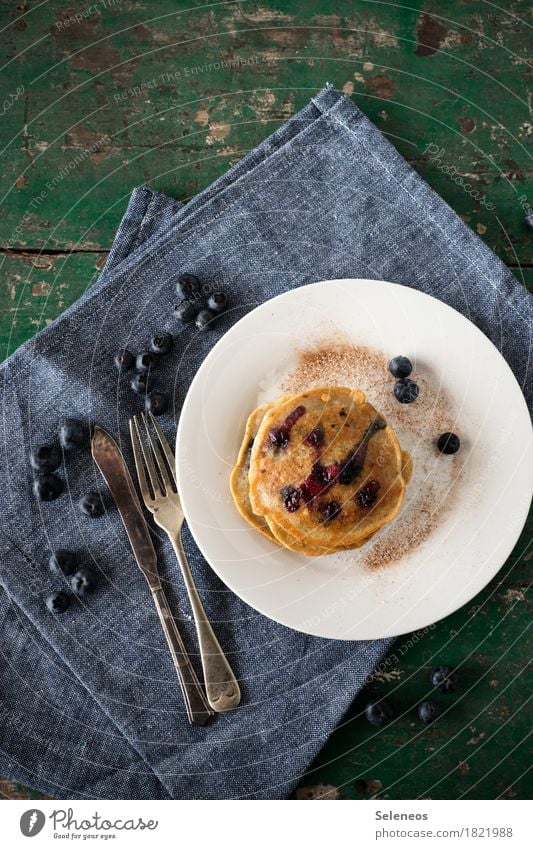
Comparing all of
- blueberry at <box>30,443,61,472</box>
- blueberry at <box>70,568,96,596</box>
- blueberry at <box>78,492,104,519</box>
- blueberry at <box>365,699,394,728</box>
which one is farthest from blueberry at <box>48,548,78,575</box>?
blueberry at <box>365,699,394,728</box>

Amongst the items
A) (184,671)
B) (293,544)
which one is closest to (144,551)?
(184,671)

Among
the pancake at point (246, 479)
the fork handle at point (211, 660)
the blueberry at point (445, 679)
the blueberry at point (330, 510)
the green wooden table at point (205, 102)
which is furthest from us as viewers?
the green wooden table at point (205, 102)

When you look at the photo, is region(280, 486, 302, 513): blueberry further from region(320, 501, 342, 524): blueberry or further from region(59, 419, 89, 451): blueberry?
region(59, 419, 89, 451): blueberry

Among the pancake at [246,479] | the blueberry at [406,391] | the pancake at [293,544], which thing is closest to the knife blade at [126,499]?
the pancake at [246,479]

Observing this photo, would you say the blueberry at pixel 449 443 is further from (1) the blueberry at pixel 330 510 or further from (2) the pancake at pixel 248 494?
(2) the pancake at pixel 248 494

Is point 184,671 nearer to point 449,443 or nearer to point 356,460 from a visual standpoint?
point 356,460
